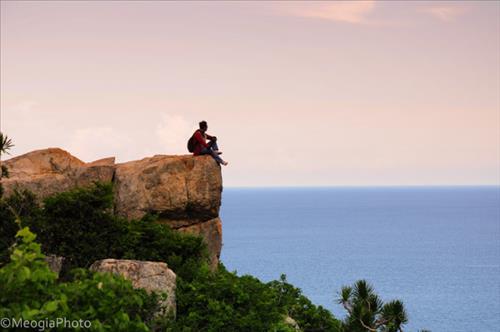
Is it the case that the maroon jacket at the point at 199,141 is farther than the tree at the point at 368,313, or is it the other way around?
the maroon jacket at the point at 199,141

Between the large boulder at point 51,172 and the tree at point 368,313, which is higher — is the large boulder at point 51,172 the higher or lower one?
the higher one

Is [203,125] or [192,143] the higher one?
[203,125]

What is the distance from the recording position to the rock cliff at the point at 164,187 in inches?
1261

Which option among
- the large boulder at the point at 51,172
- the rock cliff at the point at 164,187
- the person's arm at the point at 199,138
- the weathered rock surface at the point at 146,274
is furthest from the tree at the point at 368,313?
the large boulder at the point at 51,172

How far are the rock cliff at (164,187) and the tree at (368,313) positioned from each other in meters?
6.64

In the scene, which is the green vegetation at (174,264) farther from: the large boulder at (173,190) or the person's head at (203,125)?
the person's head at (203,125)

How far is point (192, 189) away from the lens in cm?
3222

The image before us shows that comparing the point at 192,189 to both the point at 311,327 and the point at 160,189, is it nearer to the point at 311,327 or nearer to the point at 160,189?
the point at 160,189

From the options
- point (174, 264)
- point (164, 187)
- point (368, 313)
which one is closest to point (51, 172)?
point (164, 187)

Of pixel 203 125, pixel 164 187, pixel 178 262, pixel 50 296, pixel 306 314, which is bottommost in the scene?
pixel 306 314

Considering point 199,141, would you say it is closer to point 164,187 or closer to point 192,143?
point 192,143

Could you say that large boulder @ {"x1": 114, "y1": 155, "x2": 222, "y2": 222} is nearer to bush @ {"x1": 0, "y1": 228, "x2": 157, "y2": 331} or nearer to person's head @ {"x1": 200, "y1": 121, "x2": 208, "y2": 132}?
person's head @ {"x1": 200, "y1": 121, "x2": 208, "y2": 132}

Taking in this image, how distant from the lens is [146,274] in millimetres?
24562

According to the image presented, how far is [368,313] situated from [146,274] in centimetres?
996
